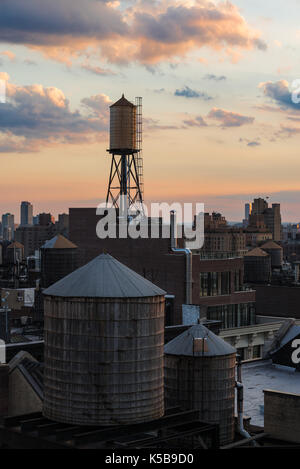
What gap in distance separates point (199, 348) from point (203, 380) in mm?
1506

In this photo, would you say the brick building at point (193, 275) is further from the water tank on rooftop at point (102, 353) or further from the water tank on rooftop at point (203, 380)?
the water tank on rooftop at point (102, 353)

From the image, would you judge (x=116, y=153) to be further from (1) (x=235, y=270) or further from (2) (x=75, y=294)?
(2) (x=75, y=294)

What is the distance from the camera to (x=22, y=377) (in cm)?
3588

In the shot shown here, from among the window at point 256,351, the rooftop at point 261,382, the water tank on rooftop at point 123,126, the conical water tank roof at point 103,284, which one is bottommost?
the window at point 256,351

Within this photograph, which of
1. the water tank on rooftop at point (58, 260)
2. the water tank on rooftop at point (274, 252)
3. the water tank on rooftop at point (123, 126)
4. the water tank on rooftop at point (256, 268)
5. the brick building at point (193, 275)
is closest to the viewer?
the brick building at point (193, 275)

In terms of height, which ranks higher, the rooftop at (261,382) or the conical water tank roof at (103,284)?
the conical water tank roof at (103,284)

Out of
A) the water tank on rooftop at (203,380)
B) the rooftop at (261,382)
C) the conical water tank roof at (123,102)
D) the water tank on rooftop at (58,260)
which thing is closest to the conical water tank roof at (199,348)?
the water tank on rooftop at (203,380)

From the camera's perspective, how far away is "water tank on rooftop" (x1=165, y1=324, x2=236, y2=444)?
113 feet

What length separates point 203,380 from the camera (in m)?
34.4

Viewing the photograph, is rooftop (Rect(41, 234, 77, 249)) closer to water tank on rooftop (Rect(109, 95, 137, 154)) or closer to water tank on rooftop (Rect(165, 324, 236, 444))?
water tank on rooftop (Rect(109, 95, 137, 154))

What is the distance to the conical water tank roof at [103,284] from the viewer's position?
2836 cm

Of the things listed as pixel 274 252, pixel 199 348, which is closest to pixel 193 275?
pixel 199 348
